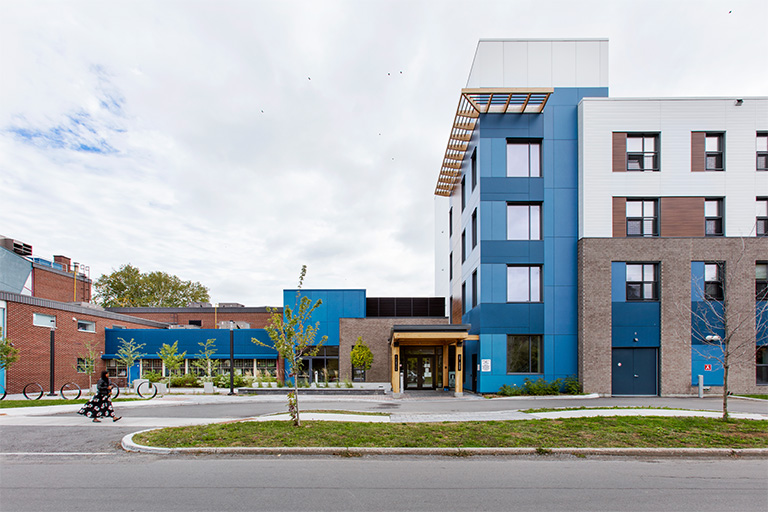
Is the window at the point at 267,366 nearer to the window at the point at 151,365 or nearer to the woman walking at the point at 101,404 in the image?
the window at the point at 151,365

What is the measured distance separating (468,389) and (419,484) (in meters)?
19.7

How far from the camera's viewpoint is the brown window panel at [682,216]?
75.0 ft

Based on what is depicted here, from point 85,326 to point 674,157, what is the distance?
1475 inches

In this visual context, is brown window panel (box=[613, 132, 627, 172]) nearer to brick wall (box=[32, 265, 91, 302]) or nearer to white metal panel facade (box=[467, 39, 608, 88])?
white metal panel facade (box=[467, 39, 608, 88])

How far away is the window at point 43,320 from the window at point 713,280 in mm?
36267

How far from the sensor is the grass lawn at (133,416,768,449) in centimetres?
1018

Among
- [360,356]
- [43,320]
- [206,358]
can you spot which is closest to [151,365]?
[206,358]

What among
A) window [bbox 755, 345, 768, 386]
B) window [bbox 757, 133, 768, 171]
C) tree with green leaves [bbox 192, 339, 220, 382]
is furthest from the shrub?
window [bbox 757, 133, 768, 171]

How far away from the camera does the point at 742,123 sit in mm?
22984

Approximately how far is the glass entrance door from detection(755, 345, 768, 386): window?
15957mm

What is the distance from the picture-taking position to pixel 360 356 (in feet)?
98.4

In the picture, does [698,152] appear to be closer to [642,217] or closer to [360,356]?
[642,217]

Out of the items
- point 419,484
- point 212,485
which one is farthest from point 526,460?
point 212,485

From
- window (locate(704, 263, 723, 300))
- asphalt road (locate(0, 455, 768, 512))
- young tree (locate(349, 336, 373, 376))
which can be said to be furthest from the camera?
young tree (locate(349, 336, 373, 376))
